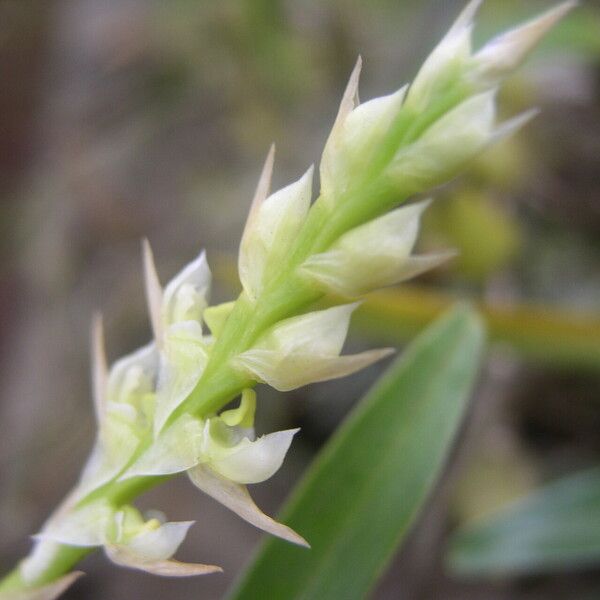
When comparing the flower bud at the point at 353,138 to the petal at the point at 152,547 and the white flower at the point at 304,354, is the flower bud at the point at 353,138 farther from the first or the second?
the petal at the point at 152,547

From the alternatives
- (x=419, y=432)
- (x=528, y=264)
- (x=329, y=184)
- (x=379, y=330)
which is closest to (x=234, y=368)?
(x=329, y=184)

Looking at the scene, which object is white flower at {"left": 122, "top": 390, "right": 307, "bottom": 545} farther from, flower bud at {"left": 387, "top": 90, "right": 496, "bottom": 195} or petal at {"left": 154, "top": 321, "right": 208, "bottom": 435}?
flower bud at {"left": 387, "top": 90, "right": 496, "bottom": 195}

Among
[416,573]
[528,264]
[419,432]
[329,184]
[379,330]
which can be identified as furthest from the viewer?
[528,264]

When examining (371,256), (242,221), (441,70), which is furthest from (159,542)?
(242,221)

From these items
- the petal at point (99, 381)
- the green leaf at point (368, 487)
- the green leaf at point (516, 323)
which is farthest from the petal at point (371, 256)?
the green leaf at point (516, 323)

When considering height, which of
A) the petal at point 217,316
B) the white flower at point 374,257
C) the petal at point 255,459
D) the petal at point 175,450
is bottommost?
the petal at point 255,459

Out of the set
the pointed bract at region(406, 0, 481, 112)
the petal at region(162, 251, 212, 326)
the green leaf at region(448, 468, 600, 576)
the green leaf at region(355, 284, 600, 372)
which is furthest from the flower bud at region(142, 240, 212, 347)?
the green leaf at region(448, 468, 600, 576)

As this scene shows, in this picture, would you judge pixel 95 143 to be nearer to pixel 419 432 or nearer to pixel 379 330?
pixel 379 330
